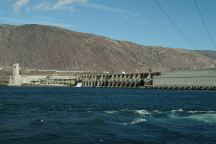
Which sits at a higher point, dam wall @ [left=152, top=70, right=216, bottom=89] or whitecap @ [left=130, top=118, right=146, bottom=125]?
dam wall @ [left=152, top=70, right=216, bottom=89]

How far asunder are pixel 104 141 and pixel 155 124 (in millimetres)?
12523

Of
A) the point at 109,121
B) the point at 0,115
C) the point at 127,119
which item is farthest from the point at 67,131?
the point at 0,115

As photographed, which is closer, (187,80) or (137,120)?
(137,120)

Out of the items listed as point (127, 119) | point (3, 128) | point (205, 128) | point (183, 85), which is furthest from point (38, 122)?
point (183, 85)

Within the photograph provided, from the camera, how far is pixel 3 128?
40.2m

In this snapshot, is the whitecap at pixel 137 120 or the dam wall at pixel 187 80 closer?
the whitecap at pixel 137 120

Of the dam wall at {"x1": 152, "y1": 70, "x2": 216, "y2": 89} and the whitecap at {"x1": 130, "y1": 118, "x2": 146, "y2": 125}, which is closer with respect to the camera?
the whitecap at {"x1": 130, "y1": 118, "x2": 146, "y2": 125}

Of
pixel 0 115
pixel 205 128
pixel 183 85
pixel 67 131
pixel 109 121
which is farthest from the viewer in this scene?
pixel 183 85

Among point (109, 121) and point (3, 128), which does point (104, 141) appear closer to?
point (3, 128)

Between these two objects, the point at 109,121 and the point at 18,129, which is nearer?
the point at 18,129

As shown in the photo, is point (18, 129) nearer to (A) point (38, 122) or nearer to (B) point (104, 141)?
(A) point (38, 122)

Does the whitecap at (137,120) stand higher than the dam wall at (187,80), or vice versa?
the dam wall at (187,80)

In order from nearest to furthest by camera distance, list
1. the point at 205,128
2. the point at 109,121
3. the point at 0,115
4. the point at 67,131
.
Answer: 1. the point at 67,131
2. the point at 205,128
3. the point at 109,121
4. the point at 0,115

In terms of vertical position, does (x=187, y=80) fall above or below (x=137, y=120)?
above
